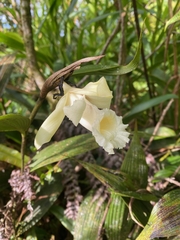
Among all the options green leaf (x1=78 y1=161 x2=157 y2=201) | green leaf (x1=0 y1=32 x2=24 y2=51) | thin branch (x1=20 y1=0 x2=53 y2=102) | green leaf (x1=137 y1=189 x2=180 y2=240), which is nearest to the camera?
green leaf (x1=137 y1=189 x2=180 y2=240)

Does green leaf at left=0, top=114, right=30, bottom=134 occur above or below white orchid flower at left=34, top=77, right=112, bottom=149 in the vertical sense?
above

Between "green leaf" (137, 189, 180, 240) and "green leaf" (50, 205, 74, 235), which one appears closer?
"green leaf" (137, 189, 180, 240)

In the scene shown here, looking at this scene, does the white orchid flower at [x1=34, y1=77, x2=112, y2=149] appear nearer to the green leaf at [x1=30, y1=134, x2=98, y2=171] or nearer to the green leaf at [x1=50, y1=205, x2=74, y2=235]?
the green leaf at [x1=30, y1=134, x2=98, y2=171]

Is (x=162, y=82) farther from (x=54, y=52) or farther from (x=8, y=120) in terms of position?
(x=8, y=120)

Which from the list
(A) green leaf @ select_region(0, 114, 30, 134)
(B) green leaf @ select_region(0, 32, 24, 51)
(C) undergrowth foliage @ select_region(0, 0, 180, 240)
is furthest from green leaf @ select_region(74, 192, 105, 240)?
(B) green leaf @ select_region(0, 32, 24, 51)

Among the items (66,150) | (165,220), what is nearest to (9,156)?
(66,150)

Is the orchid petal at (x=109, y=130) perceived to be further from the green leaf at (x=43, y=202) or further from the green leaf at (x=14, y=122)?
the green leaf at (x=43, y=202)

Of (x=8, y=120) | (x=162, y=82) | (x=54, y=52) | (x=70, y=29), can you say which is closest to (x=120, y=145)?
(x=8, y=120)

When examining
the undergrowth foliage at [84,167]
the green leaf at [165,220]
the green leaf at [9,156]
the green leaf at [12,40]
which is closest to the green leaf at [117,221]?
the undergrowth foliage at [84,167]
